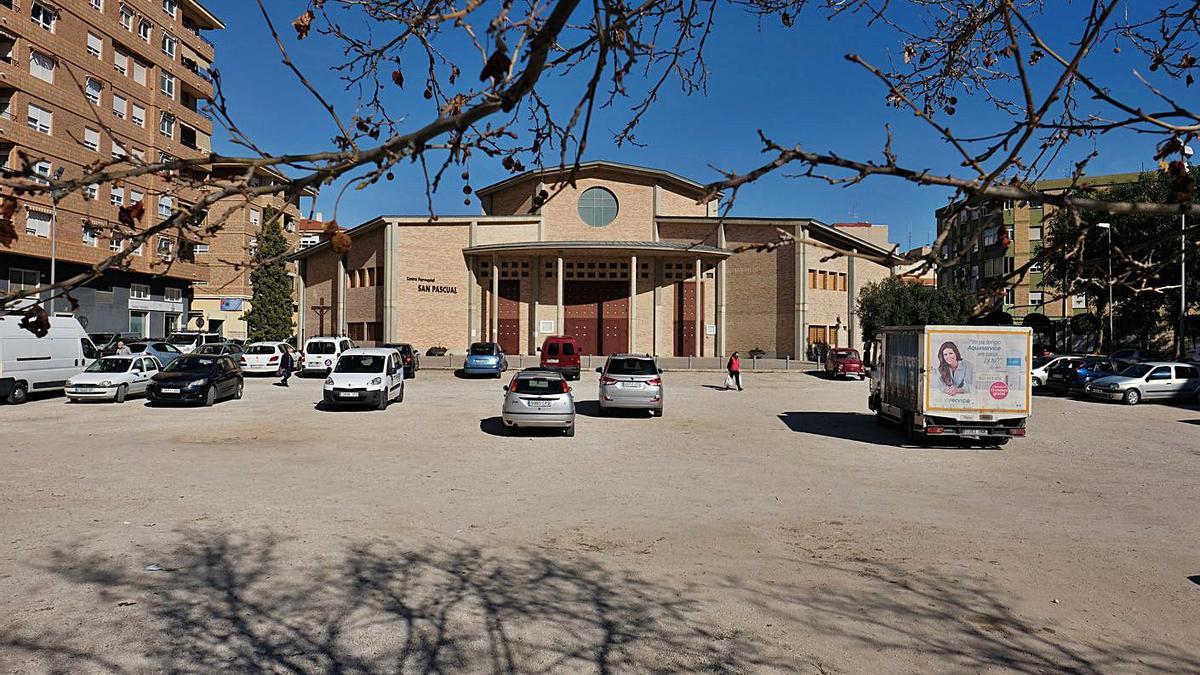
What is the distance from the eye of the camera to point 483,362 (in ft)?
119

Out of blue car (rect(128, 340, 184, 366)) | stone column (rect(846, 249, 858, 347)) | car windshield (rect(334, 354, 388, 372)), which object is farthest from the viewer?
stone column (rect(846, 249, 858, 347))

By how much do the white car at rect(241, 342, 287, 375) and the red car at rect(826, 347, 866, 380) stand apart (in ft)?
89.9

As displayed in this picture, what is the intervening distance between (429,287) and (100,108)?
21.9 meters

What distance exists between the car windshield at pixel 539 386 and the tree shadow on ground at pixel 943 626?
→ 10.1 metres

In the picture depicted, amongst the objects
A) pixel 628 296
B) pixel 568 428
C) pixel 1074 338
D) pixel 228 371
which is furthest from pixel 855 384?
pixel 1074 338

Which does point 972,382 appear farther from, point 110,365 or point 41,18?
point 41,18

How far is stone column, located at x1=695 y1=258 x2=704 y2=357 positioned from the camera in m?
50.6

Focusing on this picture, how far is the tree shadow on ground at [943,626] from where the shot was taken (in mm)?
4934

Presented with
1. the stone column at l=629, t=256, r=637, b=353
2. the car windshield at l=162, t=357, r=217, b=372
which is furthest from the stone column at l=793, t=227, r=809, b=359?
the car windshield at l=162, t=357, r=217, b=372

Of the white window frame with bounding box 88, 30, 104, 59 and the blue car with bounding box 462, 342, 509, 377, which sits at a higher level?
the white window frame with bounding box 88, 30, 104, 59

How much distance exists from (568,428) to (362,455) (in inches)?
183

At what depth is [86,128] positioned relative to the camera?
123 ft

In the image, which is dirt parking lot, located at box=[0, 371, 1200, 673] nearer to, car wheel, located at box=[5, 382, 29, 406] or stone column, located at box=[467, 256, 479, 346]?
car wheel, located at box=[5, 382, 29, 406]

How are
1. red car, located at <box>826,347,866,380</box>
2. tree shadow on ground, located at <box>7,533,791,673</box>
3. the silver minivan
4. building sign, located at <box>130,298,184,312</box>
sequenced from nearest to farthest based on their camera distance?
1. tree shadow on ground, located at <box>7,533,791,673</box>
2. the silver minivan
3. red car, located at <box>826,347,866,380</box>
4. building sign, located at <box>130,298,184,312</box>
